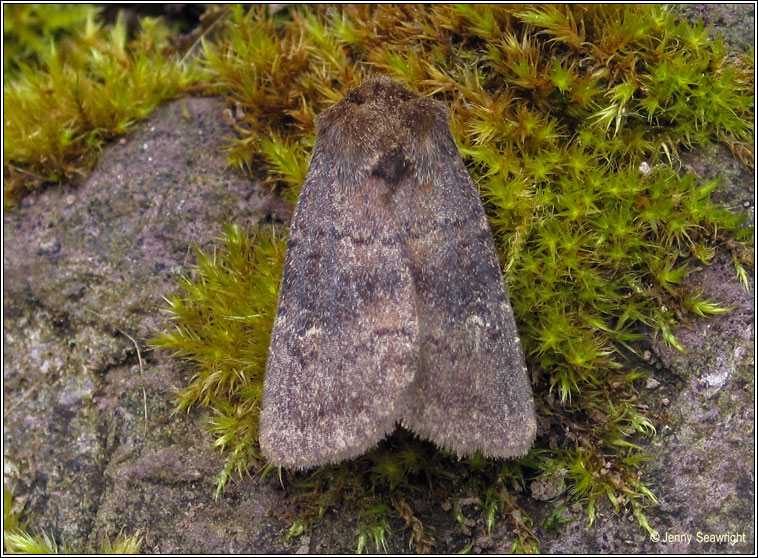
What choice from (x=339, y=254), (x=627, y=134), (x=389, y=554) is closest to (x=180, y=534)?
(x=389, y=554)

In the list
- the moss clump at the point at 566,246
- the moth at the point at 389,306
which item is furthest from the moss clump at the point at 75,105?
the moth at the point at 389,306

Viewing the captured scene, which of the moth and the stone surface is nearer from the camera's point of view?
the moth

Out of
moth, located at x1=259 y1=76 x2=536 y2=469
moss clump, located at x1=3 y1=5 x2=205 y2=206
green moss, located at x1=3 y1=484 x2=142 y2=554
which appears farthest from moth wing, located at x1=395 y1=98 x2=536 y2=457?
moss clump, located at x1=3 y1=5 x2=205 y2=206

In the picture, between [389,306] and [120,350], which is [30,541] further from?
[389,306]

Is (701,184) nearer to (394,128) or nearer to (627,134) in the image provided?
(627,134)

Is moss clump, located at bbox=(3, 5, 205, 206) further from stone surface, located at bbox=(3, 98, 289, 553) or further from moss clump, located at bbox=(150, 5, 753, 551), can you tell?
moss clump, located at bbox=(150, 5, 753, 551)

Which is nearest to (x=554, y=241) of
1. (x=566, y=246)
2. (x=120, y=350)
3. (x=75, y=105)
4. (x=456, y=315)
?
(x=566, y=246)

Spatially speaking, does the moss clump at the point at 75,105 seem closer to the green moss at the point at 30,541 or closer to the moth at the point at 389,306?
the moth at the point at 389,306
